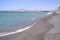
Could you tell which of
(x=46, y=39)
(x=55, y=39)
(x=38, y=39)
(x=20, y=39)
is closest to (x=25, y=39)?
(x=20, y=39)

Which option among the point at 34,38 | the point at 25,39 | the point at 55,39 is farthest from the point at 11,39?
the point at 55,39

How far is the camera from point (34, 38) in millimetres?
3863

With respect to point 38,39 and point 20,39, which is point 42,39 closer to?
point 38,39

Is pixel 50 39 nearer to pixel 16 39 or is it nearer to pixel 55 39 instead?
pixel 55 39

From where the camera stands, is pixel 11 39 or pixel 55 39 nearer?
pixel 55 39

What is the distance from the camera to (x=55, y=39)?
3.49 meters

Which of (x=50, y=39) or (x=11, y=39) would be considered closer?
(x=50, y=39)

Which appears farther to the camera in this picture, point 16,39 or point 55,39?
point 16,39

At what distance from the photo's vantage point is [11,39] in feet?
12.4

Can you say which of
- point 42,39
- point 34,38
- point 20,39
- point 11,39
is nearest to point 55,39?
point 42,39

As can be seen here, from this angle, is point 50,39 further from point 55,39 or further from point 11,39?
point 11,39

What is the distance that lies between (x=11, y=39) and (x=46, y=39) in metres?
1.01

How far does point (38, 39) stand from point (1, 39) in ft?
3.62

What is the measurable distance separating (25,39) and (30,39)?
145 mm
